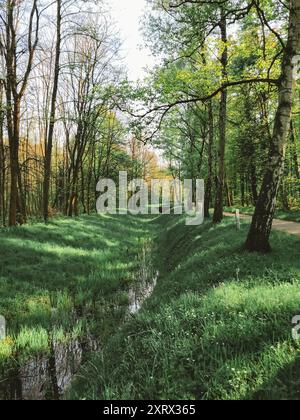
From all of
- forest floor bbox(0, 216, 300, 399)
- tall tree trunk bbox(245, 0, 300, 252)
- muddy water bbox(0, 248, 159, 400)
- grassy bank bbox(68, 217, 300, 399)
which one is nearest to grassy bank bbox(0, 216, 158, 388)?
forest floor bbox(0, 216, 300, 399)

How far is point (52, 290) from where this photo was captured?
930 cm

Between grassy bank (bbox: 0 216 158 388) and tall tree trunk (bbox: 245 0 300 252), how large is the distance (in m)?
4.15

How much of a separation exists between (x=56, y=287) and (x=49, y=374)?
14.0 ft

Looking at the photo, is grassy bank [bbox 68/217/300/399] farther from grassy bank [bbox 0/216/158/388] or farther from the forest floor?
grassy bank [bbox 0/216/158/388]

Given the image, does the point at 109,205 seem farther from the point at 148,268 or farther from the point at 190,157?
the point at 148,268

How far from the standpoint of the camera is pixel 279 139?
7410mm

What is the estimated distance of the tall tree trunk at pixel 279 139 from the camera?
7.12 m

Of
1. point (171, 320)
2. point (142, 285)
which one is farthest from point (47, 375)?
point (142, 285)

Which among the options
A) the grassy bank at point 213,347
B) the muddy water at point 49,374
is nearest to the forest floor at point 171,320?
the grassy bank at point 213,347

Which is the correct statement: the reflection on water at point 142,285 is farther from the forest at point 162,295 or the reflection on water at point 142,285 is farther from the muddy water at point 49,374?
the muddy water at point 49,374

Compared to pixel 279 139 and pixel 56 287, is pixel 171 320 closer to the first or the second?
pixel 279 139

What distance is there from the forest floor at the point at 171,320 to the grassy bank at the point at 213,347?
0.5 inches

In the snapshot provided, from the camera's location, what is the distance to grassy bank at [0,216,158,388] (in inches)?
257
